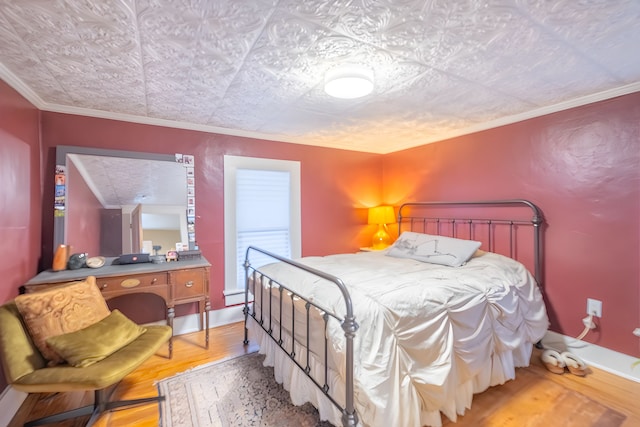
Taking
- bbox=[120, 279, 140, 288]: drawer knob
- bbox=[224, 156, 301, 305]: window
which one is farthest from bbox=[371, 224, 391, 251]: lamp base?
bbox=[120, 279, 140, 288]: drawer knob

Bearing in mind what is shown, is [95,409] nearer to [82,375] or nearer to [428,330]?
[82,375]

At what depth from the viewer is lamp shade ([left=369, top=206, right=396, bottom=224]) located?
388cm

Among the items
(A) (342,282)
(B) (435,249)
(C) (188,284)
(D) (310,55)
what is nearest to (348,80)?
(D) (310,55)

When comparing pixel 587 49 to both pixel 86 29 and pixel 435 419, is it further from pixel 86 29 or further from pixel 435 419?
pixel 86 29

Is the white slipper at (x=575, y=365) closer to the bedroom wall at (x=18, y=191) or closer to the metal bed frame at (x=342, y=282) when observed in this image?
the metal bed frame at (x=342, y=282)

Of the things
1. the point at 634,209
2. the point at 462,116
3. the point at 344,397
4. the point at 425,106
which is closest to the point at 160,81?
the point at 425,106

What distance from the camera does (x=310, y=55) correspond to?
1628mm

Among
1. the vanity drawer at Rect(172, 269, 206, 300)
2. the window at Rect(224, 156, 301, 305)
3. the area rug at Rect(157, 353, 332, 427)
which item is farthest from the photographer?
the window at Rect(224, 156, 301, 305)

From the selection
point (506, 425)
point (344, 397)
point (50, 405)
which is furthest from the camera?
point (50, 405)

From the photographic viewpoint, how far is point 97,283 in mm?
2131

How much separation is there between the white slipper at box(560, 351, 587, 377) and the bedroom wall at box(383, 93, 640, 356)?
0.96 ft

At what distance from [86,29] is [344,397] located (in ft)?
7.34

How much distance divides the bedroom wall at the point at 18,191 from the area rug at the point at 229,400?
1004 millimetres

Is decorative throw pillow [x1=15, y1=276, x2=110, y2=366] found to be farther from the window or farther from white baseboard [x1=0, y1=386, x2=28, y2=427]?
the window
